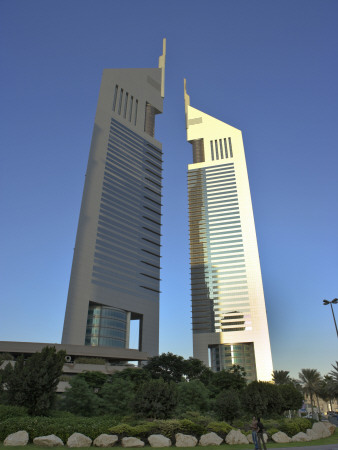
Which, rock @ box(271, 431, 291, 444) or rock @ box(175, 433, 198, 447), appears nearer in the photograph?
rock @ box(175, 433, 198, 447)

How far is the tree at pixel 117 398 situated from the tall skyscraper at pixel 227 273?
124 m

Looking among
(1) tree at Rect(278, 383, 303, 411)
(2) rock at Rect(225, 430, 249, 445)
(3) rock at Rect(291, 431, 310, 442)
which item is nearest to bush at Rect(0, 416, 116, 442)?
(2) rock at Rect(225, 430, 249, 445)

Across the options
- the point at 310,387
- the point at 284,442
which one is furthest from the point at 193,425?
the point at 310,387

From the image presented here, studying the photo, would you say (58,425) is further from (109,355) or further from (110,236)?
(110,236)

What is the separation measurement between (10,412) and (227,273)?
151 metres

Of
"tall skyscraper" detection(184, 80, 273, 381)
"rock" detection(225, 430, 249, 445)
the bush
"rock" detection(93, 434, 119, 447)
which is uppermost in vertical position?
"tall skyscraper" detection(184, 80, 273, 381)

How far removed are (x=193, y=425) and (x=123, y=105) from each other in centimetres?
15707

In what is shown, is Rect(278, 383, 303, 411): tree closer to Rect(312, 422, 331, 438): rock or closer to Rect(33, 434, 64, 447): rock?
Rect(312, 422, 331, 438): rock

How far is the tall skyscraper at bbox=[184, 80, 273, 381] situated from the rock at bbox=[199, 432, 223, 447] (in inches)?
5558

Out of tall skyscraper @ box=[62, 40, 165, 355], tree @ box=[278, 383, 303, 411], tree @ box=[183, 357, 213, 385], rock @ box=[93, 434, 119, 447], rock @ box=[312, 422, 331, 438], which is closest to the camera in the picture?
rock @ box=[93, 434, 119, 447]

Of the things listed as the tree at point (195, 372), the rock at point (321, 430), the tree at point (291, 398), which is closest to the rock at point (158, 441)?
the rock at point (321, 430)

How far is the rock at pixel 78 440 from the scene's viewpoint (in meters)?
20.7

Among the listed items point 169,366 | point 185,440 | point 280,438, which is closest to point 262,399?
point 280,438

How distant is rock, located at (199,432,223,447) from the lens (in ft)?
75.5
